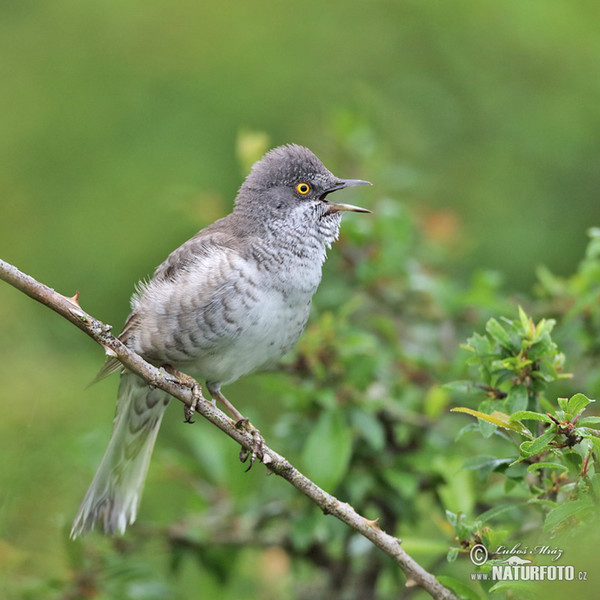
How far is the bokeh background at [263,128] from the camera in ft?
16.6

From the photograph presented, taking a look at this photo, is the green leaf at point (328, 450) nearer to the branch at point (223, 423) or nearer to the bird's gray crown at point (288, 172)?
the branch at point (223, 423)

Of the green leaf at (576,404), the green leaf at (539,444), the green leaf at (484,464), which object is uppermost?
the green leaf at (484,464)

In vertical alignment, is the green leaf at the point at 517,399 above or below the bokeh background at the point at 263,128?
below

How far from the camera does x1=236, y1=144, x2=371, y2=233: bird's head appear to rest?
3762mm

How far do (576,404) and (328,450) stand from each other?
4.71ft

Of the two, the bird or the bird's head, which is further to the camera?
the bird's head

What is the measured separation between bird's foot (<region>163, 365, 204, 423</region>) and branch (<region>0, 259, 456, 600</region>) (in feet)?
0.18

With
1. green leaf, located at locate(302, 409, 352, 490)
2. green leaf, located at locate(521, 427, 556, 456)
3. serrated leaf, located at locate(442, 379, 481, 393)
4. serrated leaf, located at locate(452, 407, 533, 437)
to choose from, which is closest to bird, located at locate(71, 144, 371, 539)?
green leaf, located at locate(302, 409, 352, 490)

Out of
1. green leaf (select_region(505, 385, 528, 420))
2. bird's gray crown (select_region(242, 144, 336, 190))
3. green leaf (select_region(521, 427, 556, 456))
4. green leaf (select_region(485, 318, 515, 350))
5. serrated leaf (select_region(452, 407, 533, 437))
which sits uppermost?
Result: bird's gray crown (select_region(242, 144, 336, 190))

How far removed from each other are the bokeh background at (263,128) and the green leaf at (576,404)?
2567mm

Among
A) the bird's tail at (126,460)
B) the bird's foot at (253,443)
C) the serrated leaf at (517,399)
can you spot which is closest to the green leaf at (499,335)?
the serrated leaf at (517,399)

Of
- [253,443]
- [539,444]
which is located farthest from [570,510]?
[253,443]

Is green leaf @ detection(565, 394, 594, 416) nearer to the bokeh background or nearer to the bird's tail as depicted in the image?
the bird's tail

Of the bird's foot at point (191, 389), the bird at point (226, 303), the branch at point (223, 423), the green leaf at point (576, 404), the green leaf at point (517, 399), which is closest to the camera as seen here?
the green leaf at point (576, 404)
